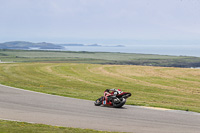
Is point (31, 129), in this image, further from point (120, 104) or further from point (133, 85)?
point (133, 85)

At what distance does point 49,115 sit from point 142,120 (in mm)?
4271

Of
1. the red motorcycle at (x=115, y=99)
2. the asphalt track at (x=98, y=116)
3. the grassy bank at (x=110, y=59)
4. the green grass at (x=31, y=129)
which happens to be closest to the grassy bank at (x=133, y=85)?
the red motorcycle at (x=115, y=99)

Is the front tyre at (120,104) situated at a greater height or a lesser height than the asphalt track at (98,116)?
greater

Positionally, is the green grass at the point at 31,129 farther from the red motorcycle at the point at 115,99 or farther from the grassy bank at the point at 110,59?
the grassy bank at the point at 110,59

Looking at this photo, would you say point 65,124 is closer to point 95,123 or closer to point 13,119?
point 95,123

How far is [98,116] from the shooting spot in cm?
1482

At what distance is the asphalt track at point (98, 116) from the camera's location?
12.6 metres

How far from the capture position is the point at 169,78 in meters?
36.8

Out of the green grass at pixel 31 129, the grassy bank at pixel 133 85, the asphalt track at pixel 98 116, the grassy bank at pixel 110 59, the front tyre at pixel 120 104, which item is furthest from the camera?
the grassy bank at pixel 110 59

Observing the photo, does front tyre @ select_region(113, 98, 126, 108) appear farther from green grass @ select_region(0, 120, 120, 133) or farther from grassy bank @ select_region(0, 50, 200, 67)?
grassy bank @ select_region(0, 50, 200, 67)

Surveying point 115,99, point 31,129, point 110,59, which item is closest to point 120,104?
point 115,99

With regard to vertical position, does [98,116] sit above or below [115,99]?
below

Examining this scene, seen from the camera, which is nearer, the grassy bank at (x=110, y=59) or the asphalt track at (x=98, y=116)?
the asphalt track at (x=98, y=116)

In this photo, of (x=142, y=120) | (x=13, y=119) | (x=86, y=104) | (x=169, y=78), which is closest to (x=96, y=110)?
(x=86, y=104)
